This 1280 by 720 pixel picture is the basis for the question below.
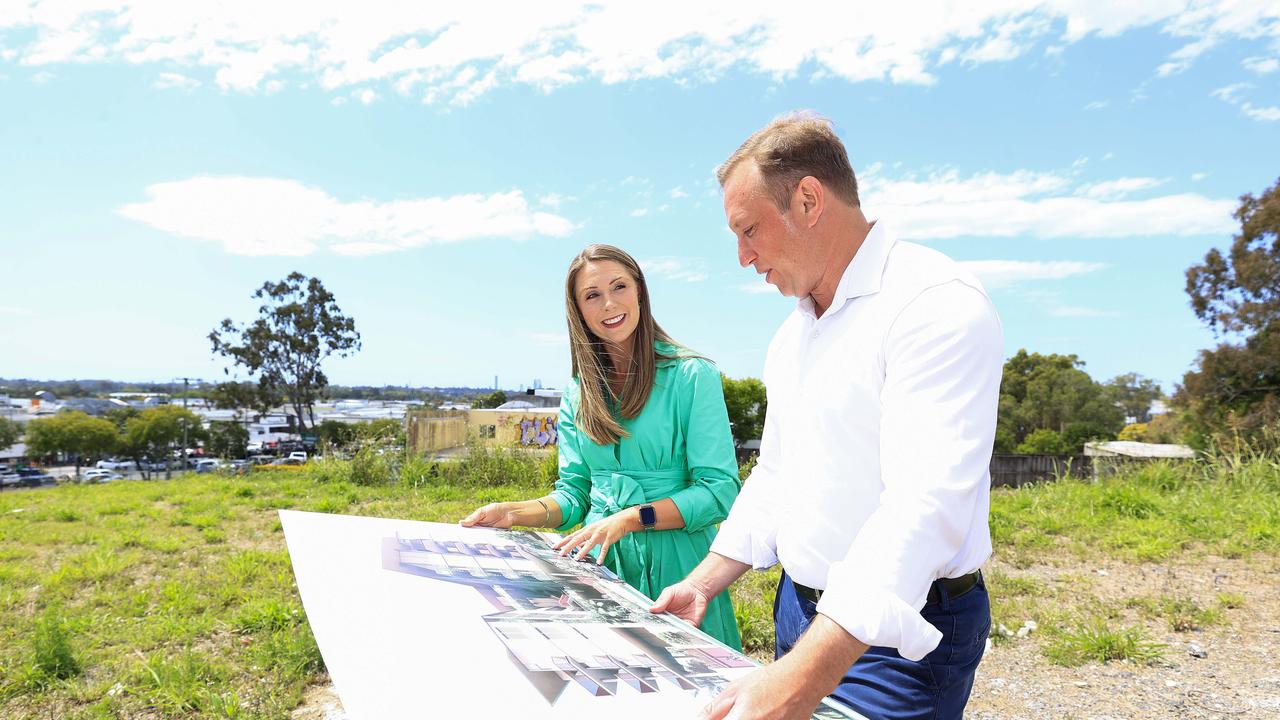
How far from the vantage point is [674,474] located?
209 cm

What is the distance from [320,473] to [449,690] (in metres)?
9.13

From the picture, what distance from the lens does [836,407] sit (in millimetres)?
1227

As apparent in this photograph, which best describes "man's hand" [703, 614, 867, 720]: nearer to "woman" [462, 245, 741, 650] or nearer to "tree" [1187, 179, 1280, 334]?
"woman" [462, 245, 741, 650]

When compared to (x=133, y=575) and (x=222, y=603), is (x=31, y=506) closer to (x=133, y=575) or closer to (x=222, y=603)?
(x=133, y=575)

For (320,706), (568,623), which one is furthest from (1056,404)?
(568,623)

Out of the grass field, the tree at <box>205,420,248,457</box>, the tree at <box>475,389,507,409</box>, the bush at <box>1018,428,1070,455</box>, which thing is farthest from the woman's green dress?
the tree at <box>205,420,248,457</box>

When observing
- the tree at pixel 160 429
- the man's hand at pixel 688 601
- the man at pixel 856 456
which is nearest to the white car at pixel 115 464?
the tree at pixel 160 429

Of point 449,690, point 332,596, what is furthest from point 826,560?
point 332,596

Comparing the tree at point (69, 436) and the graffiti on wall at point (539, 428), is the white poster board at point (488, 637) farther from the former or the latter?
the tree at point (69, 436)

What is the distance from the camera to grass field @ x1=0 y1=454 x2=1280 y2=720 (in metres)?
3.32

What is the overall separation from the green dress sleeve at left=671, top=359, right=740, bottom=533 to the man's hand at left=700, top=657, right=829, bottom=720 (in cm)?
110

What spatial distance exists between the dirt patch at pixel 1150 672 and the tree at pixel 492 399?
3379 cm

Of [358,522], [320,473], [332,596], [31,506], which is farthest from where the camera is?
[320,473]

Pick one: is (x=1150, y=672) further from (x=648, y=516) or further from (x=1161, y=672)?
(x=648, y=516)
